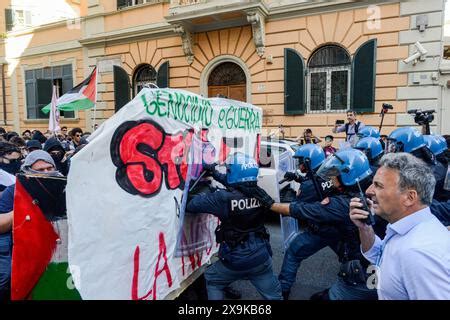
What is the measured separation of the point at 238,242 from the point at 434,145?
3.13m

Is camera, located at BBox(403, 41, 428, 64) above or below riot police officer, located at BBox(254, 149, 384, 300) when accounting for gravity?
above

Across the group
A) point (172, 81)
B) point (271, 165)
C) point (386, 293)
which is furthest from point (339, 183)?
point (172, 81)

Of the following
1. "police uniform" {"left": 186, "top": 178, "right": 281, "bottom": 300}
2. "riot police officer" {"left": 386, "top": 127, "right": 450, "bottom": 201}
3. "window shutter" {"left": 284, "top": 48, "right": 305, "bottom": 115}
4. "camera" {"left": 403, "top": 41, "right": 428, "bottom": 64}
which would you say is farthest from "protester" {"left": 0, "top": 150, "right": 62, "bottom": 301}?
"camera" {"left": 403, "top": 41, "right": 428, "bottom": 64}

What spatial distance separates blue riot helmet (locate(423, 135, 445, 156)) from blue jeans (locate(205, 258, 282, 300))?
9.27ft

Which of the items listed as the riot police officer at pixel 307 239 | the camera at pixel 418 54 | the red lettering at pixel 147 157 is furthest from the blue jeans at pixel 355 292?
the camera at pixel 418 54

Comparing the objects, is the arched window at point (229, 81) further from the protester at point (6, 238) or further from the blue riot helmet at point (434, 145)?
the protester at point (6, 238)

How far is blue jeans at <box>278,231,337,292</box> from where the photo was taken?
3.65 m

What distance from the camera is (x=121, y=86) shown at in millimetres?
13758

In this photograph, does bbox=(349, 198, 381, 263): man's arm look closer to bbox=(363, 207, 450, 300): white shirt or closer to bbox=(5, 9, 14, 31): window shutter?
bbox=(363, 207, 450, 300): white shirt

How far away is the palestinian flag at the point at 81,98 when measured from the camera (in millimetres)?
7414

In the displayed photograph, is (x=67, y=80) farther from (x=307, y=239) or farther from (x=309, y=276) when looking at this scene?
(x=307, y=239)

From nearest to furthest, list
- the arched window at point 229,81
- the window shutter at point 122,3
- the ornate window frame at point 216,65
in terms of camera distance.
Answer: the ornate window frame at point 216,65 → the arched window at point 229,81 → the window shutter at point 122,3

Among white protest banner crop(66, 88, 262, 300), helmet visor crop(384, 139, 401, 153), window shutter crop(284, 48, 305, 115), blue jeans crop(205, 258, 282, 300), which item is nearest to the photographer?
white protest banner crop(66, 88, 262, 300)

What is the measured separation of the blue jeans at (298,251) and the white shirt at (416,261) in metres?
2.11
